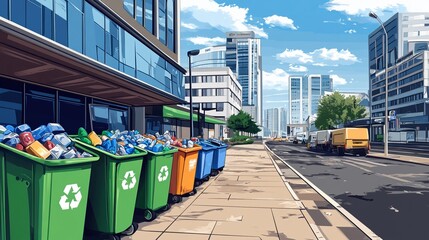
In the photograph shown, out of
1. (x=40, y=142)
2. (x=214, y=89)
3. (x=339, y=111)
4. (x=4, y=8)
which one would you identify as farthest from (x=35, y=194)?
(x=339, y=111)

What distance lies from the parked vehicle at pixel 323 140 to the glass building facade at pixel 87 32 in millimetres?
20163

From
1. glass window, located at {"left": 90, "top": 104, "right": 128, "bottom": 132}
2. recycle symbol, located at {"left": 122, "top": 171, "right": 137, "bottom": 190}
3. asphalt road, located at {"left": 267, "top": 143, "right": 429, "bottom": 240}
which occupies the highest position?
glass window, located at {"left": 90, "top": 104, "right": 128, "bottom": 132}

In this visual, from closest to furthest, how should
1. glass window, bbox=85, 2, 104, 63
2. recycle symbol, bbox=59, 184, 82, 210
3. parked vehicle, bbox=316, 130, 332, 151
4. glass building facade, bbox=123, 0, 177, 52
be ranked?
recycle symbol, bbox=59, 184, 82, 210, glass window, bbox=85, 2, 104, 63, glass building facade, bbox=123, 0, 177, 52, parked vehicle, bbox=316, 130, 332, 151

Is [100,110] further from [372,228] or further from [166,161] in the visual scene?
[372,228]

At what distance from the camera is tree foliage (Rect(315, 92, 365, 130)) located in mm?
76250

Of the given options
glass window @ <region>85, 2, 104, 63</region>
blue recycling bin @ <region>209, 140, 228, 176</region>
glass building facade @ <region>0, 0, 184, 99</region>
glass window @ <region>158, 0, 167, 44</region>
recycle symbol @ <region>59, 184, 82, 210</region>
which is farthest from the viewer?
glass window @ <region>158, 0, 167, 44</region>

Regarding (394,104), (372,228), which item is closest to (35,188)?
(372,228)

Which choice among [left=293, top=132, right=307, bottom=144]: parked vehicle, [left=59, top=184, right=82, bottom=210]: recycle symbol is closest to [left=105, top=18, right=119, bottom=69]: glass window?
[left=59, top=184, right=82, bottom=210]: recycle symbol

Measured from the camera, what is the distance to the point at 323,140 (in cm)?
3375

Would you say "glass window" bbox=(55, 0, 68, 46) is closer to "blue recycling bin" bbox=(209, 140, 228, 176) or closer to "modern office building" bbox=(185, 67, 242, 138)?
"blue recycling bin" bbox=(209, 140, 228, 176)

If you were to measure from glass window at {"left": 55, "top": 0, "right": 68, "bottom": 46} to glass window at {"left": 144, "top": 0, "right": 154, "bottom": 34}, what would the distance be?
1017 centimetres

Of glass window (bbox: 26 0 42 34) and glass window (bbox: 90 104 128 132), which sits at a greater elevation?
glass window (bbox: 26 0 42 34)

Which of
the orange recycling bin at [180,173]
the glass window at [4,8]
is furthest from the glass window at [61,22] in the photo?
the orange recycling bin at [180,173]

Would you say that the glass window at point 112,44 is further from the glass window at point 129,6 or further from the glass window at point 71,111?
the glass window at point 129,6
